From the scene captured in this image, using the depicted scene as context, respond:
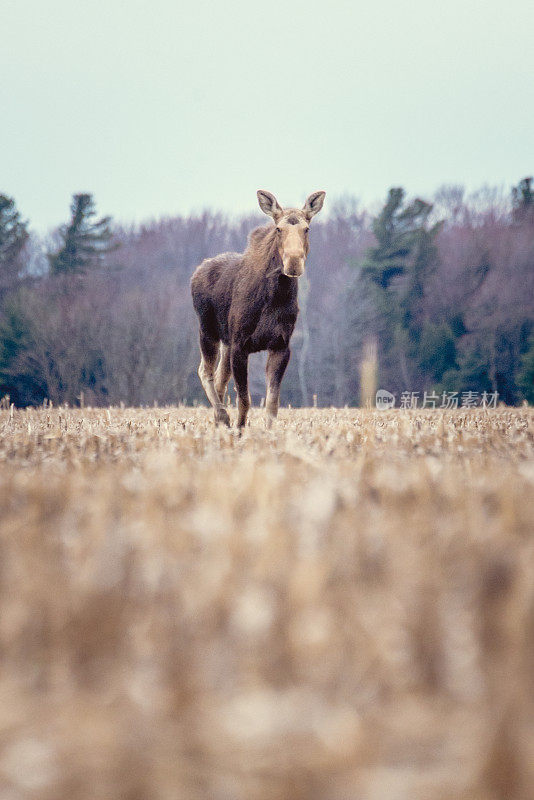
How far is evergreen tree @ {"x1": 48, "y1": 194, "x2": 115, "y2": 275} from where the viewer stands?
124 feet

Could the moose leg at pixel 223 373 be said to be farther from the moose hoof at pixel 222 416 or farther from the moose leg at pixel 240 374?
the moose leg at pixel 240 374

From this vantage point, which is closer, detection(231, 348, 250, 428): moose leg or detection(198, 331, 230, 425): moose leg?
detection(231, 348, 250, 428): moose leg

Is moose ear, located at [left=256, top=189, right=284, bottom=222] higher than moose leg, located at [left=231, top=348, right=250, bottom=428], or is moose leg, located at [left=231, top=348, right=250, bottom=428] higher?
moose ear, located at [left=256, top=189, right=284, bottom=222]

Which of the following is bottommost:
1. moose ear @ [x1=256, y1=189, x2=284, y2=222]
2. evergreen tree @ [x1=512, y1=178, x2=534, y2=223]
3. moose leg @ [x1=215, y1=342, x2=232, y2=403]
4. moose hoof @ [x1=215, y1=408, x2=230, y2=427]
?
moose hoof @ [x1=215, y1=408, x2=230, y2=427]

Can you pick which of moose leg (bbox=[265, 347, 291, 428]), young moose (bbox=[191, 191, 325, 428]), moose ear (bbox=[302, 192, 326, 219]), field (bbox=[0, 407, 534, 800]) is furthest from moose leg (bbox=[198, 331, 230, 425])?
field (bbox=[0, 407, 534, 800])

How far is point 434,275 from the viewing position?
38.0 metres

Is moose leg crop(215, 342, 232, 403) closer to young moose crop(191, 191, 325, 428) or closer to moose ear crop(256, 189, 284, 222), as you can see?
young moose crop(191, 191, 325, 428)

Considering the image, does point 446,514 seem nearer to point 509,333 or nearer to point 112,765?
point 112,765

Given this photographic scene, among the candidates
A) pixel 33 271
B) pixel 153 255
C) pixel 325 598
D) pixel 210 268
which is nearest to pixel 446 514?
pixel 325 598

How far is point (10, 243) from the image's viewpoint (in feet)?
125

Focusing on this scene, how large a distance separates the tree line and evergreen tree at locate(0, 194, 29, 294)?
8 cm

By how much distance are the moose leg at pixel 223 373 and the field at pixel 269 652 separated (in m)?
5.39

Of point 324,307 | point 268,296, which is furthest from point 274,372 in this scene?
point 324,307

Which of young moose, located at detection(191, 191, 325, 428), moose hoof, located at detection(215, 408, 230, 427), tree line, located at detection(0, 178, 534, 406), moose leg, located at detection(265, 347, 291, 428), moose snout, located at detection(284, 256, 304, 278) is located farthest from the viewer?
tree line, located at detection(0, 178, 534, 406)
